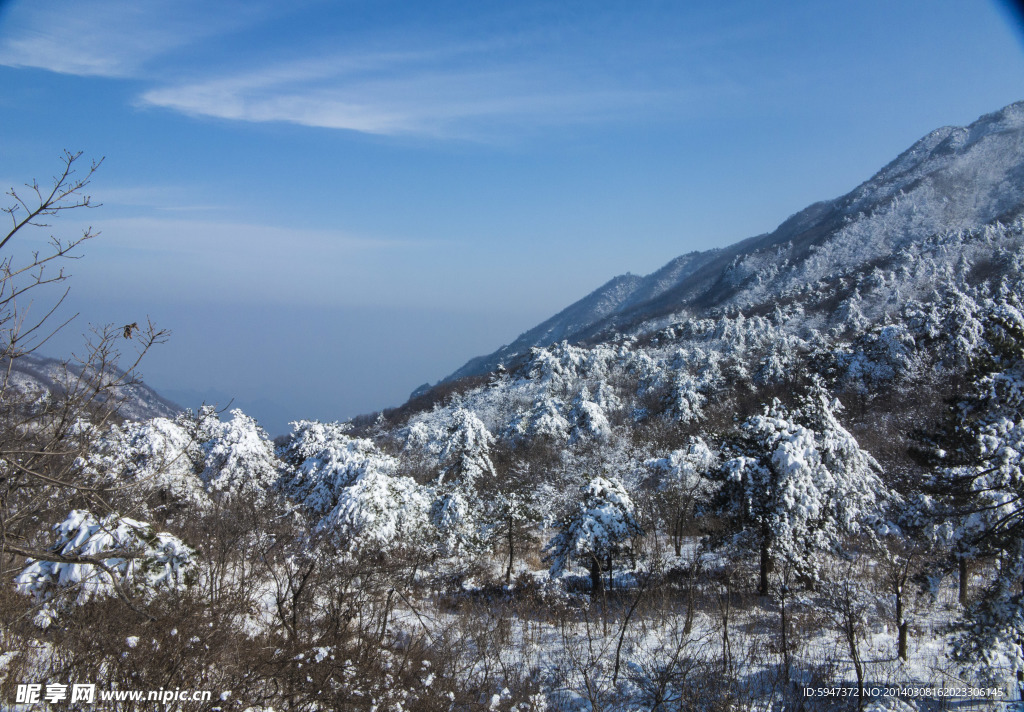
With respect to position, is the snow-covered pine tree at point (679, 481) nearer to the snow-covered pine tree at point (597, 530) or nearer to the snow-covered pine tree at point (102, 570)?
the snow-covered pine tree at point (597, 530)

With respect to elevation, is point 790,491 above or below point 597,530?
above

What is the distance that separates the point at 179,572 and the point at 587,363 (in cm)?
3957

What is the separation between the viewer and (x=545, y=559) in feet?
49.8

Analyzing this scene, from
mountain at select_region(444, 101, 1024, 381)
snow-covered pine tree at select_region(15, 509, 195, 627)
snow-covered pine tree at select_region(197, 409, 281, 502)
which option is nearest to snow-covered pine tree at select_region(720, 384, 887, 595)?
snow-covered pine tree at select_region(15, 509, 195, 627)

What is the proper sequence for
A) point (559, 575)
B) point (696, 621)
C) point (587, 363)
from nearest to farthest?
point (696, 621), point (559, 575), point (587, 363)

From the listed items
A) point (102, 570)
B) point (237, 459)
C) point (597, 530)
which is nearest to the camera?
point (102, 570)

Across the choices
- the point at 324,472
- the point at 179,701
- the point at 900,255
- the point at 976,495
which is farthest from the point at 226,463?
the point at 900,255

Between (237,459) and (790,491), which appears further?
(237,459)

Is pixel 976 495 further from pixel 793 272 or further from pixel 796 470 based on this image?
pixel 793 272

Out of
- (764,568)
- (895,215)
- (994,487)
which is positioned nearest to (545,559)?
(764,568)

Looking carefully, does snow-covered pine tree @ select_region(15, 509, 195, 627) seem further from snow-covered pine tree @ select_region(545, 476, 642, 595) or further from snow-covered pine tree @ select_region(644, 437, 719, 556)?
snow-covered pine tree @ select_region(644, 437, 719, 556)

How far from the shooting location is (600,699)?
26.7 ft

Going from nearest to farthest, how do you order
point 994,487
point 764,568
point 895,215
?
point 994,487, point 764,568, point 895,215

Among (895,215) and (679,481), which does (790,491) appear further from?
(895,215)
